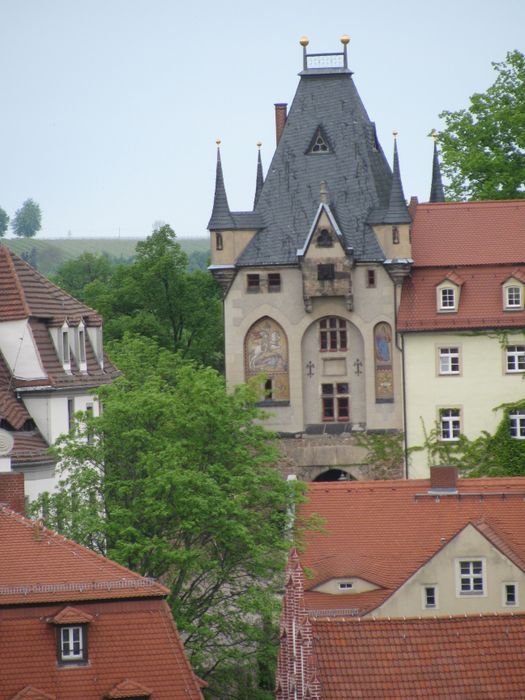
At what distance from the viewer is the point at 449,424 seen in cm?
8538

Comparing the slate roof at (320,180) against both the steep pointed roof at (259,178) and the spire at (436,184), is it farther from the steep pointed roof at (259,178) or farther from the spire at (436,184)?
the spire at (436,184)

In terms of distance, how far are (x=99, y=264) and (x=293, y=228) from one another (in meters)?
50.2

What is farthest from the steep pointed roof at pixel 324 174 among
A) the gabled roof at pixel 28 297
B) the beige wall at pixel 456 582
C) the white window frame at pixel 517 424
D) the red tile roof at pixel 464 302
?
the beige wall at pixel 456 582

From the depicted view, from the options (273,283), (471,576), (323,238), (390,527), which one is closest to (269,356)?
(273,283)

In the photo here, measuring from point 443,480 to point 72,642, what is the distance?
83.6 feet

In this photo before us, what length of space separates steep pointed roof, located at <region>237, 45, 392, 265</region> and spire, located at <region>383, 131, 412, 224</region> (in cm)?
43

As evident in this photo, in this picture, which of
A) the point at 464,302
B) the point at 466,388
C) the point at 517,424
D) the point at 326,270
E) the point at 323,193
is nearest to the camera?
the point at 517,424

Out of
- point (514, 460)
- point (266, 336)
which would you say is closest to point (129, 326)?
point (266, 336)

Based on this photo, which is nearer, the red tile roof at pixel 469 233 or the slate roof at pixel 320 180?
the red tile roof at pixel 469 233

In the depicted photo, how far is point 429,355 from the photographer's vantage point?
8588 cm

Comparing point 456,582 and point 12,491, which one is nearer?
point 12,491

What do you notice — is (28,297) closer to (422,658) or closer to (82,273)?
(422,658)

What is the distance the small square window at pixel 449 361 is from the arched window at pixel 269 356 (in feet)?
18.5

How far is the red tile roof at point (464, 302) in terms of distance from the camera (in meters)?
85.2
